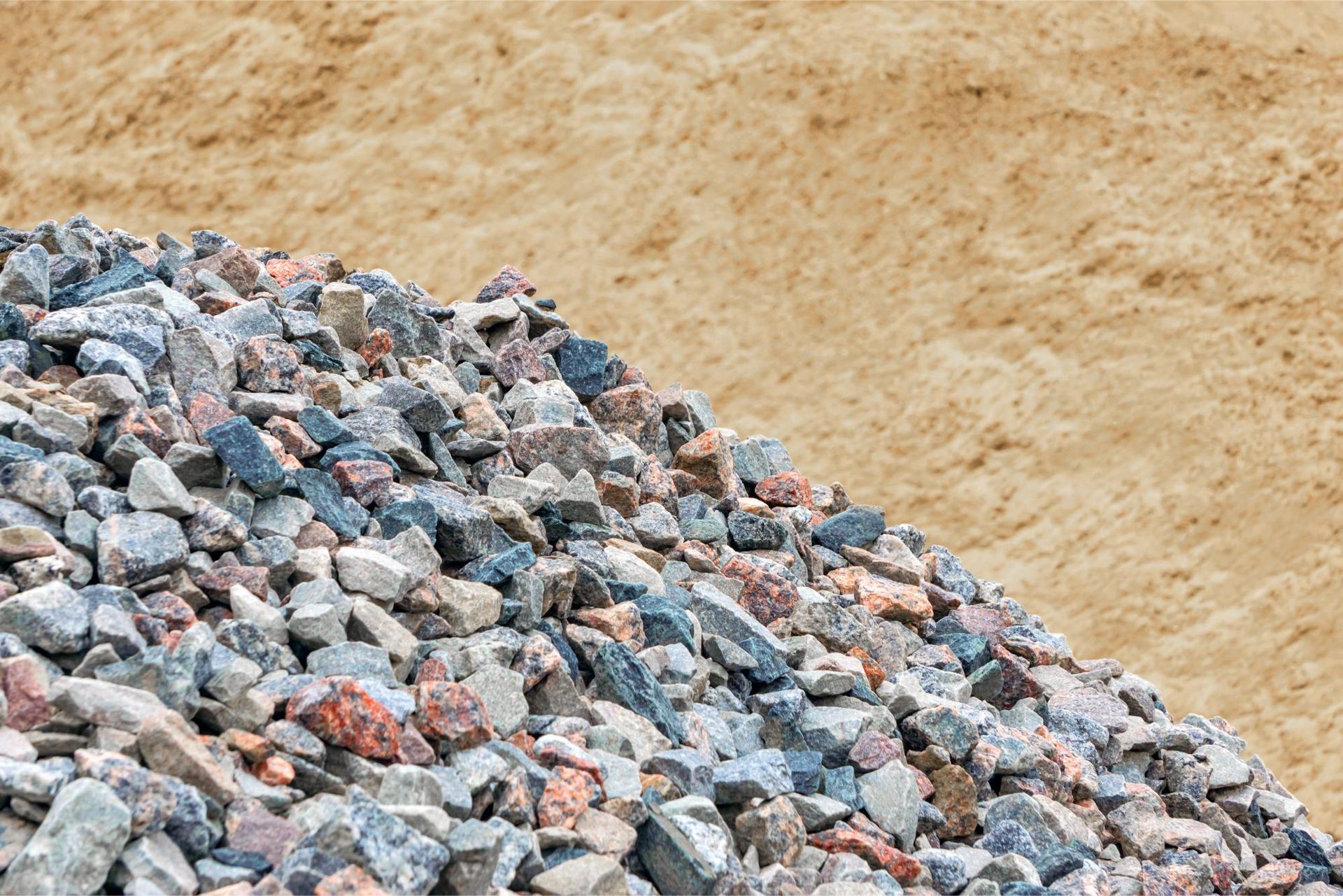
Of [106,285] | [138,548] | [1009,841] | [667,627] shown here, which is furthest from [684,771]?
[106,285]

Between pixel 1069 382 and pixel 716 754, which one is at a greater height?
pixel 716 754

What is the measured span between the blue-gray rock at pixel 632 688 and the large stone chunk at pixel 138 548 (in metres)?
0.81

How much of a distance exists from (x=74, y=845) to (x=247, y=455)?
99 centimetres

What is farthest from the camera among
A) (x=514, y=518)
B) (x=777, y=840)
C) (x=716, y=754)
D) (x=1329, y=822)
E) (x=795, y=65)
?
(x=795, y=65)

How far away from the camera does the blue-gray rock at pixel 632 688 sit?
245cm

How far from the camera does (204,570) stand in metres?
2.32

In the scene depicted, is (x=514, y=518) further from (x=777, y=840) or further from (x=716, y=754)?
(x=777, y=840)

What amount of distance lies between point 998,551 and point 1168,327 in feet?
6.61

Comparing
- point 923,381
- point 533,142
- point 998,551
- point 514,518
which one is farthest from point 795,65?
point 514,518

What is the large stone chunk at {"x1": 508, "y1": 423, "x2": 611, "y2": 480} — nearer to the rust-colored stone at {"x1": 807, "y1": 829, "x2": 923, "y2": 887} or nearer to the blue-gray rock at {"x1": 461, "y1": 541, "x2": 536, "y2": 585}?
the blue-gray rock at {"x1": 461, "y1": 541, "x2": 536, "y2": 585}

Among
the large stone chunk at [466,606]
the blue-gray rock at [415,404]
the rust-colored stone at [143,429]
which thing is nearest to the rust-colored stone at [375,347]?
the blue-gray rock at [415,404]

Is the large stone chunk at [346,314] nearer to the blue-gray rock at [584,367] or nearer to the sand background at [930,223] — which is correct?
the blue-gray rock at [584,367]

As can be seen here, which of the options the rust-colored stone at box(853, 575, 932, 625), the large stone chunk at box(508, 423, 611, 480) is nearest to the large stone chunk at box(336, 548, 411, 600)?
the large stone chunk at box(508, 423, 611, 480)

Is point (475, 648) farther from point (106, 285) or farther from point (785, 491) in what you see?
point (785, 491)
